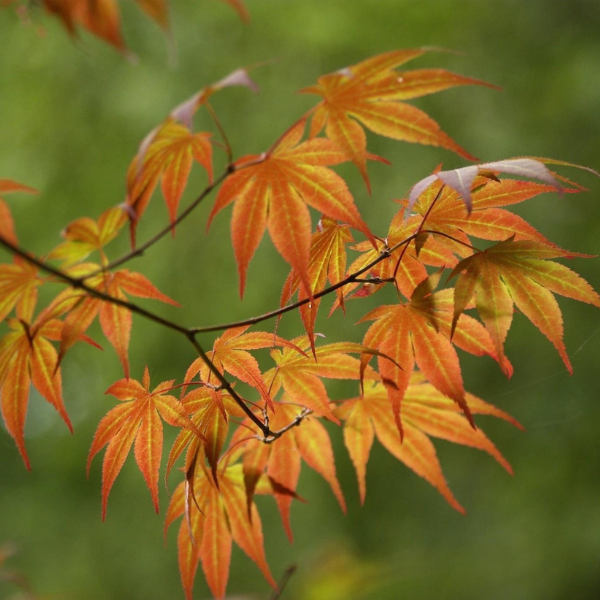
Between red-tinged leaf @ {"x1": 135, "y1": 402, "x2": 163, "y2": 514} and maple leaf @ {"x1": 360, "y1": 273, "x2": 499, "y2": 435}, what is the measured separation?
198 millimetres

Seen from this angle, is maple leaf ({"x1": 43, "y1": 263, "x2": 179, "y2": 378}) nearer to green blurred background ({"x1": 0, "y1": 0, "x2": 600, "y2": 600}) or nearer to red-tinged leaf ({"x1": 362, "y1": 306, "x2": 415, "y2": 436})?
red-tinged leaf ({"x1": 362, "y1": 306, "x2": 415, "y2": 436})

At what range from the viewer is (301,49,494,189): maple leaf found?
43 centimetres

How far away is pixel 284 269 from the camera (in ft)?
7.47

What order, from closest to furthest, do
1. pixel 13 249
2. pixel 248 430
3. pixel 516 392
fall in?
pixel 13 249 < pixel 248 430 < pixel 516 392

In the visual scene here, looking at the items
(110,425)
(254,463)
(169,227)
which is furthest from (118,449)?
(169,227)

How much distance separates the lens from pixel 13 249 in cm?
36

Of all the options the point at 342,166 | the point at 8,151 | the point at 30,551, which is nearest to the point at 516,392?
the point at 342,166

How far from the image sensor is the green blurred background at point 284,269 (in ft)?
6.97

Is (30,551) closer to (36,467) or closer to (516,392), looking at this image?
(36,467)

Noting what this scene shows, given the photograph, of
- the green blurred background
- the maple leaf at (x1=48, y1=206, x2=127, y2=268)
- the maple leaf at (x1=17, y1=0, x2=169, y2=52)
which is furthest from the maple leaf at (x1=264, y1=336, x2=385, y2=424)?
the green blurred background

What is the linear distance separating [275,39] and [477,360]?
1498 millimetres

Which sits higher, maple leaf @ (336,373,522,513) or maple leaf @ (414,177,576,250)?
maple leaf @ (414,177,576,250)

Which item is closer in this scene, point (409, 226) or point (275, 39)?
point (409, 226)

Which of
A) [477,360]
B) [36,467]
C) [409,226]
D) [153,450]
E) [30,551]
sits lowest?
[30,551]
